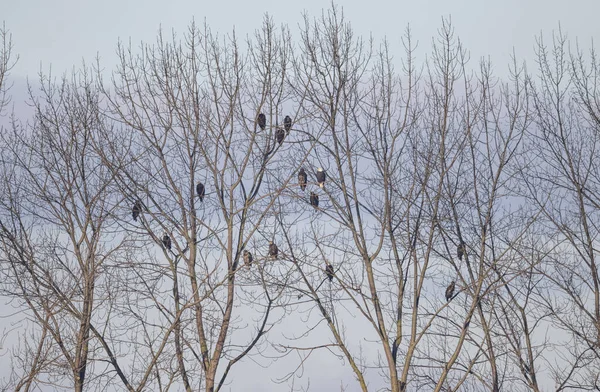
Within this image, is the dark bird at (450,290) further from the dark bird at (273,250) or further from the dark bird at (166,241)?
the dark bird at (166,241)

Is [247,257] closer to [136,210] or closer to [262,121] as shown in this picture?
[136,210]

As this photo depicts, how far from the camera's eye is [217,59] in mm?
13945

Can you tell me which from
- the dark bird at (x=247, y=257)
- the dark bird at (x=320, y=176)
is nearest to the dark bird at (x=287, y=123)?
the dark bird at (x=320, y=176)

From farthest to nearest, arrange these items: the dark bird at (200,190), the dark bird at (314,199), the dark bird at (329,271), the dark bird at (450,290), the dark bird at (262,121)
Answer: the dark bird at (262,121) < the dark bird at (200,190) < the dark bird at (314,199) < the dark bird at (450,290) < the dark bird at (329,271)

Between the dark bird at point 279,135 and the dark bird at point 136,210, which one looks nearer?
the dark bird at point 136,210

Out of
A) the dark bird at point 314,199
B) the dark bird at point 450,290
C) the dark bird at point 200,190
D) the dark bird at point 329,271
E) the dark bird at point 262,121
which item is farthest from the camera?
the dark bird at point 262,121

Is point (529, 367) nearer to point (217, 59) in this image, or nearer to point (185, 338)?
point (185, 338)

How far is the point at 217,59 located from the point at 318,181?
3.45 metres

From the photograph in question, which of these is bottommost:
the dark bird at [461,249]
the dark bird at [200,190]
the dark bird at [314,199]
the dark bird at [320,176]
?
the dark bird at [461,249]

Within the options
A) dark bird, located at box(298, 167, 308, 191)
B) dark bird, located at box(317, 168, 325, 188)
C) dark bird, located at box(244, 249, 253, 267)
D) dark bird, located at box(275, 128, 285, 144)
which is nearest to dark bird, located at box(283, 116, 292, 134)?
dark bird, located at box(275, 128, 285, 144)

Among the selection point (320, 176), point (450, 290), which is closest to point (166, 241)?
point (320, 176)

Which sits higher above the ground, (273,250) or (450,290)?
(273,250)

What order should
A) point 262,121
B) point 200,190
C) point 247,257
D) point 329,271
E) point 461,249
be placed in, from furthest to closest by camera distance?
1. point 461,249
2. point 262,121
3. point 200,190
4. point 247,257
5. point 329,271

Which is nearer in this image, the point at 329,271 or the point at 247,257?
the point at 329,271
